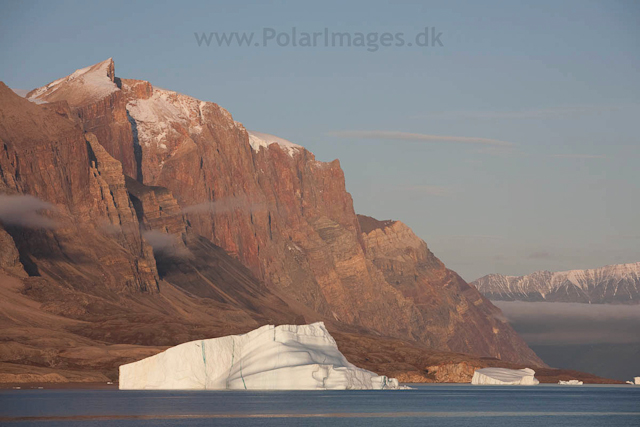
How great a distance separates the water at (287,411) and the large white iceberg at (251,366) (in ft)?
9.59

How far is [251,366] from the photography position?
172 meters

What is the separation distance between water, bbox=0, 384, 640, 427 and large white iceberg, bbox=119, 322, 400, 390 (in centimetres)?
292

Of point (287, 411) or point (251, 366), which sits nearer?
point (287, 411)

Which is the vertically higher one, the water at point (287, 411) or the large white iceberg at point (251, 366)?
the large white iceberg at point (251, 366)

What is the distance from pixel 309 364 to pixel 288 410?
88.7ft

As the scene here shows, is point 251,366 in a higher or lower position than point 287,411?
higher

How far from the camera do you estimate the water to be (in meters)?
127

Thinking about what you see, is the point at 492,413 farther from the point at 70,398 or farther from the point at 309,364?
the point at 70,398

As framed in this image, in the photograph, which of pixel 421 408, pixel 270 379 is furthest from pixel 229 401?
pixel 421 408

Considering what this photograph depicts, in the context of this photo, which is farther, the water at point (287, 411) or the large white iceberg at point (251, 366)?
the large white iceberg at point (251, 366)

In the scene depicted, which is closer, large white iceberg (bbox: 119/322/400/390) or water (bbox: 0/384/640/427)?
water (bbox: 0/384/640/427)

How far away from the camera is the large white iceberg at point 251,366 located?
559 ft

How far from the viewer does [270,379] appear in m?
169

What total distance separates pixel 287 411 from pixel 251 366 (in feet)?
96.4
